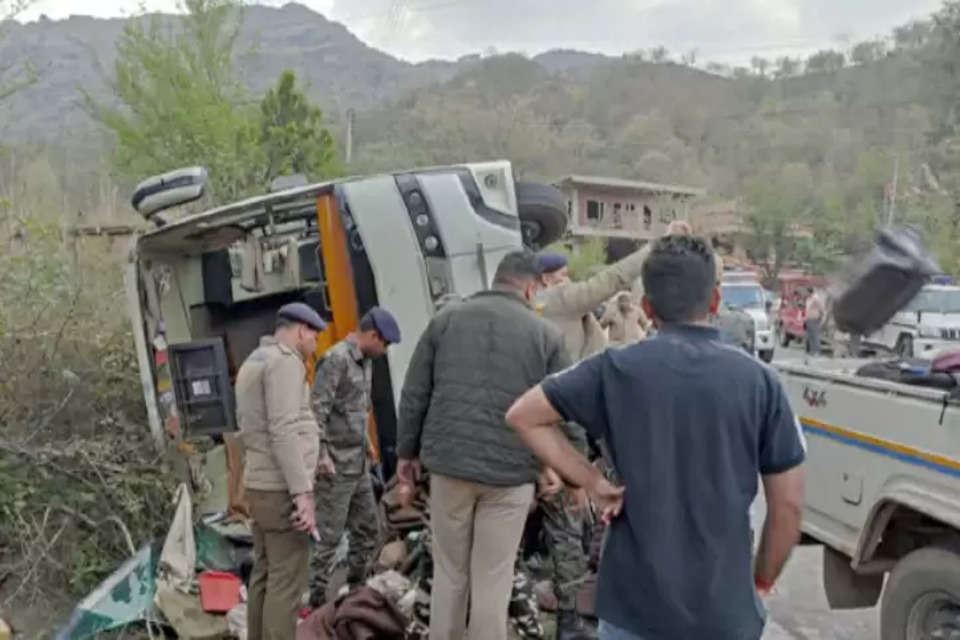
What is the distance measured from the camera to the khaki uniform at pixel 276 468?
14.6 ft

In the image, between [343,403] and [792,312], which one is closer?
[343,403]

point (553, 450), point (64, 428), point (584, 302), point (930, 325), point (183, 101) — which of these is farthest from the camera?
point (930, 325)

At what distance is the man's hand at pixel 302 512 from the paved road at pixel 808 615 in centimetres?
213

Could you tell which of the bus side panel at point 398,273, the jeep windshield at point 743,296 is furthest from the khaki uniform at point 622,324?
the jeep windshield at point 743,296

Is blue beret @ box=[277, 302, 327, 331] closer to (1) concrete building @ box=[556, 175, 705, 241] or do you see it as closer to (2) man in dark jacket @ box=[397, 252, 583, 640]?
(2) man in dark jacket @ box=[397, 252, 583, 640]

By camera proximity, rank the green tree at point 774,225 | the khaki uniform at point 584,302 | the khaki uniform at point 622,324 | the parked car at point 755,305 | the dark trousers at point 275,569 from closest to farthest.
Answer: the dark trousers at point 275,569 → the khaki uniform at point 584,302 → the khaki uniform at point 622,324 → the parked car at point 755,305 → the green tree at point 774,225

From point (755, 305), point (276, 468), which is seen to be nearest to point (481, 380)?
point (276, 468)

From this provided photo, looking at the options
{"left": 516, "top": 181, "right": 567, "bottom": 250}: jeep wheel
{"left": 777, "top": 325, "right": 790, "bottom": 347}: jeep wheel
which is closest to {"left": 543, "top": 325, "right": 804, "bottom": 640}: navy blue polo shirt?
{"left": 516, "top": 181, "right": 567, "bottom": 250}: jeep wheel

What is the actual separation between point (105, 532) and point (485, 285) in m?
2.56

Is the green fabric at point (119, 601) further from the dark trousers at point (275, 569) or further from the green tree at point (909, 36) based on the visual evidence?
the green tree at point (909, 36)

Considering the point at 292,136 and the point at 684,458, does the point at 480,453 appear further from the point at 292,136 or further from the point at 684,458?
the point at 292,136

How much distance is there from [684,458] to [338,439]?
3.05 metres

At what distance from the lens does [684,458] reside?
247cm

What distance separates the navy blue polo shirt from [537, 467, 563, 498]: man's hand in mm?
1761
